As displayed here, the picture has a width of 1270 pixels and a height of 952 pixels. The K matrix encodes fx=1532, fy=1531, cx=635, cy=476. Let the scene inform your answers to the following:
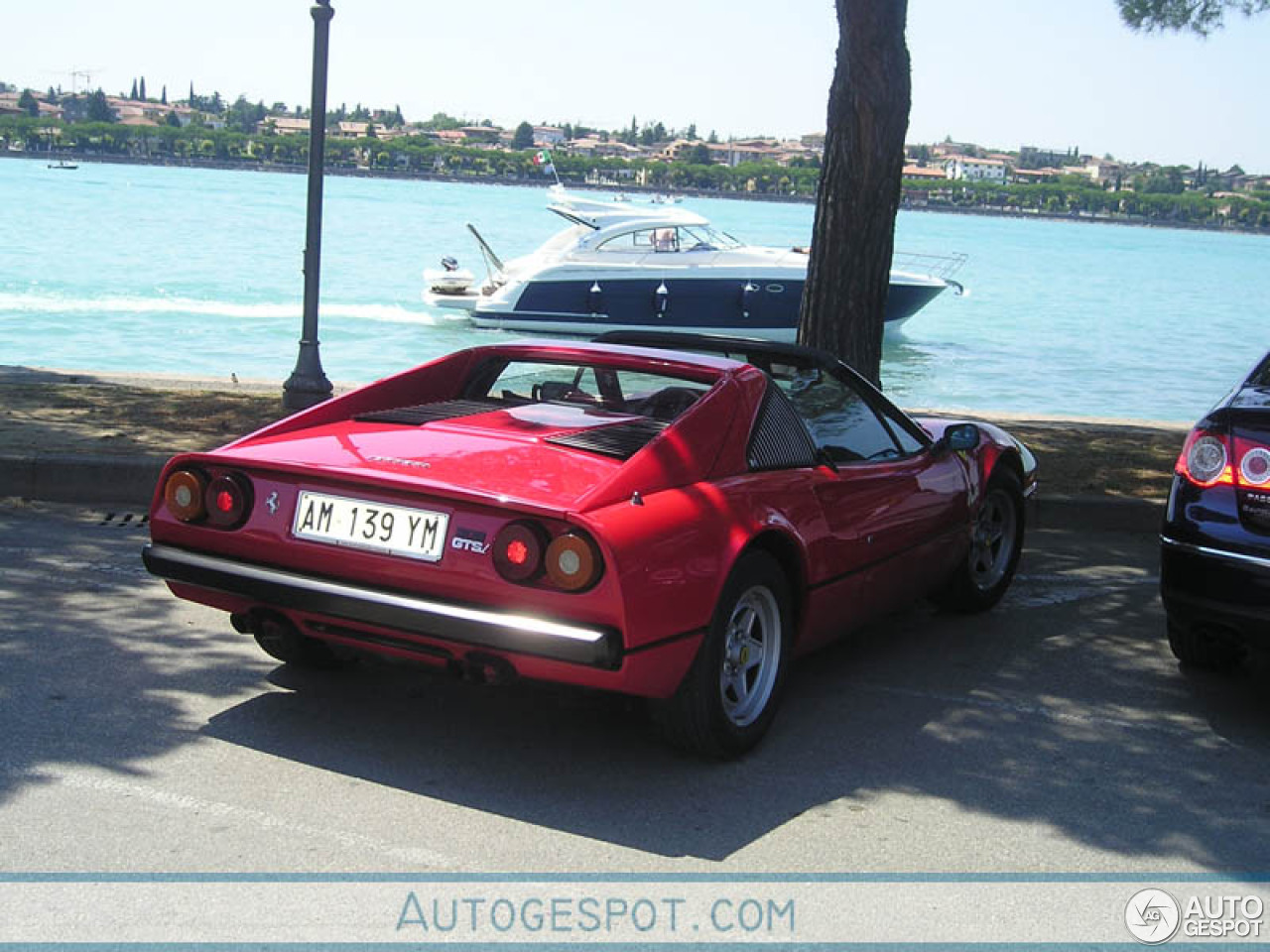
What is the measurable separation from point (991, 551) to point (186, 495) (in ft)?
12.9

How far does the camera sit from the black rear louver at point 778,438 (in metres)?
5.18

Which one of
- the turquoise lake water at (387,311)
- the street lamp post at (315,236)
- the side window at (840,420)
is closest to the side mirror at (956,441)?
the side window at (840,420)

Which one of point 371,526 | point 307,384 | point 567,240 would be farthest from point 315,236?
point 567,240

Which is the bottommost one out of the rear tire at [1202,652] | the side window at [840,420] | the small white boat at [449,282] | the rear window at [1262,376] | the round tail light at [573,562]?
the small white boat at [449,282]

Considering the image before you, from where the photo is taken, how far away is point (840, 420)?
5.97m

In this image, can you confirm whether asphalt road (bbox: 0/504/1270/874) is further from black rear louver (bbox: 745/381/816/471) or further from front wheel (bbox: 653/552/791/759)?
black rear louver (bbox: 745/381/816/471)

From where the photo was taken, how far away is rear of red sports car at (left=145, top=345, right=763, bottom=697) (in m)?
4.29

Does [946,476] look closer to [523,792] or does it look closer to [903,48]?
[523,792]

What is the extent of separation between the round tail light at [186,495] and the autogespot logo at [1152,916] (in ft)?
9.71

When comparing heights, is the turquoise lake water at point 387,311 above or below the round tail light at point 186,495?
below

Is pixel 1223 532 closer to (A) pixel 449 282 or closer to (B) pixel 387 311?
(A) pixel 449 282

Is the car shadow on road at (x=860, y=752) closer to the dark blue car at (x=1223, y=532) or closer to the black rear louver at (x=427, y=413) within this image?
the dark blue car at (x=1223, y=532)

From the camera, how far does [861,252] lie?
9867mm

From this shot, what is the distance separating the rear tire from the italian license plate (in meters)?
2.96
